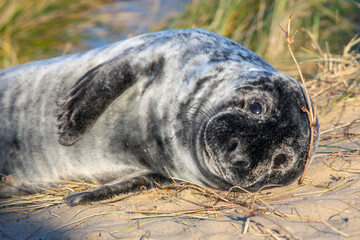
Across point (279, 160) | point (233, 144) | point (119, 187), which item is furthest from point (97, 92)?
point (279, 160)

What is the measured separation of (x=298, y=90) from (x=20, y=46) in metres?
5.54

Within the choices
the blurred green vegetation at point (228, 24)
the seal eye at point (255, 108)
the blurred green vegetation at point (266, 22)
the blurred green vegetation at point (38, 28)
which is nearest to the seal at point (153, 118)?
the seal eye at point (255, 108)

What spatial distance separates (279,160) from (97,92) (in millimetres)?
1130

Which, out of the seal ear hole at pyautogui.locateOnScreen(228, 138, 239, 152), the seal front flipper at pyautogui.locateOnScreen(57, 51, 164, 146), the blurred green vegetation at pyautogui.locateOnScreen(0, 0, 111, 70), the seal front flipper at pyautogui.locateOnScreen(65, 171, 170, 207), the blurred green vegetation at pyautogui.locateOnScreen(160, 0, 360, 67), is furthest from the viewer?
the blurred green vegetation at pyautogui.locateOnScreen(0, 0, 111, 70)

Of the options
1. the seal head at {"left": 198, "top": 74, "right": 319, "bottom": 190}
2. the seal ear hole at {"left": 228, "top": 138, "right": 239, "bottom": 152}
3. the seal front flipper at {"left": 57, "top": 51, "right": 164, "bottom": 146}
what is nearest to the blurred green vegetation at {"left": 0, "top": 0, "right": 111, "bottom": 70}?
the seal front flipper at {"left": 57, "top": 51, "right": 164, "bottom": 146}

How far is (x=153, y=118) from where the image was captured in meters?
2.82

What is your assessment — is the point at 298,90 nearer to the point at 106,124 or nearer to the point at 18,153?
the point at 106,124

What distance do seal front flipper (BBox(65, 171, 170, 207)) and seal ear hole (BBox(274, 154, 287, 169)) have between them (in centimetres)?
72

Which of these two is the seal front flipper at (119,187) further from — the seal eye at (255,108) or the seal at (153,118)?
the seal eye at (255,108)

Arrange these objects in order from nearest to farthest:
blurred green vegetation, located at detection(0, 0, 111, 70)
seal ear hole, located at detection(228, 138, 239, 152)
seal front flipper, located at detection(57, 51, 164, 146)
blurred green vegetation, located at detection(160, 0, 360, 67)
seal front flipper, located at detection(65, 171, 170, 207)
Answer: seal ear hole, located at detection(228, 138, 239, 152) → seal front flipper, located at detection(65, 171, 170, 207) → seal front flipper, located at detection(57, 51, 164, 146) → blurred green vegetation, located at detection(160, 0, 360, 67) → blurred green vegetation, located at detection(0, 0, 111, 70)

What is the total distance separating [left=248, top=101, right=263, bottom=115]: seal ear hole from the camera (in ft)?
8.02

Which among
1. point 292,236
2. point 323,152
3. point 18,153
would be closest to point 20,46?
point 18,153

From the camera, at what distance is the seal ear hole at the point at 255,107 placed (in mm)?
2445

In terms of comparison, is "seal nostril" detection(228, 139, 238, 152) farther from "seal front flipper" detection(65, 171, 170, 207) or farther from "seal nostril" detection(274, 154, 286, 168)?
"seal front flipper" detection(65, 171, 170, 207)
